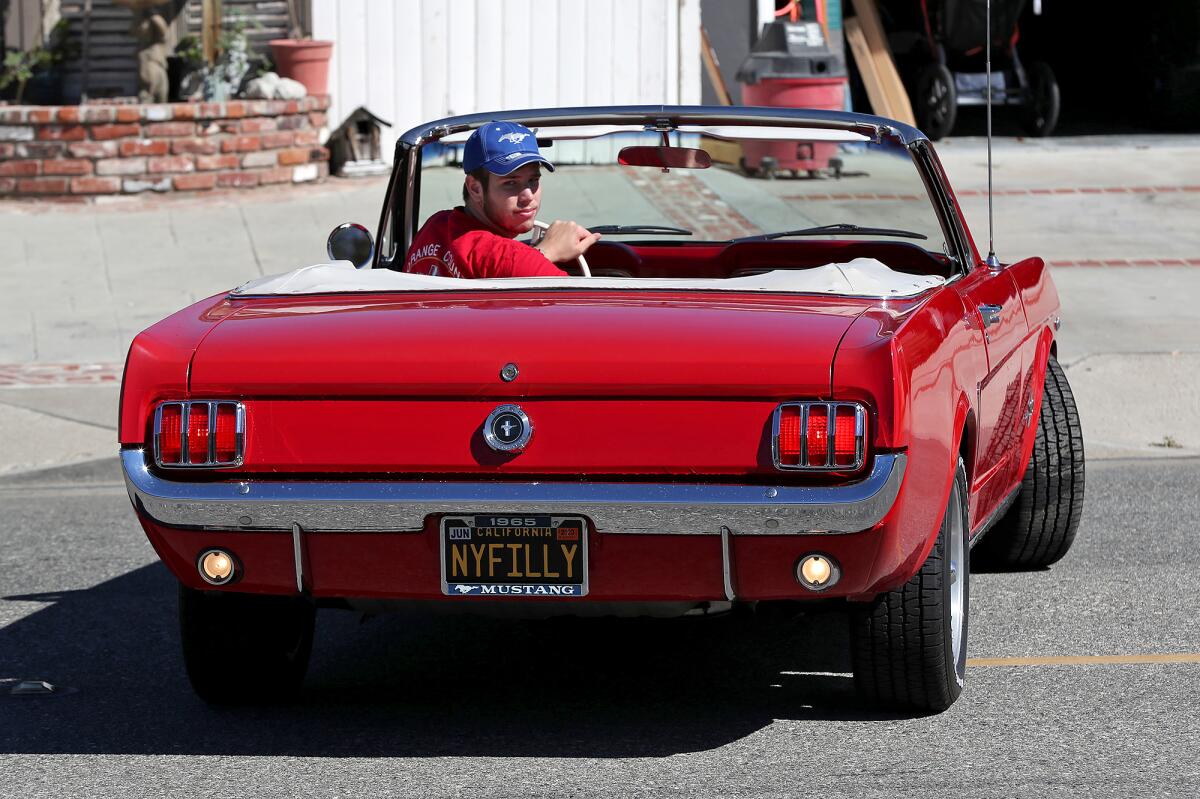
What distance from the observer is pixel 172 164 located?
1535 cm

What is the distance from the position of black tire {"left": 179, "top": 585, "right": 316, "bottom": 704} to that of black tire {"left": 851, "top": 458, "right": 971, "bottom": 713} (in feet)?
4.34

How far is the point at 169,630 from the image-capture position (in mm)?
5957

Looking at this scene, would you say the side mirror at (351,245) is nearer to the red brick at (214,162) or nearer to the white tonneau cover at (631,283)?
the white tonneau cover at (631,283)

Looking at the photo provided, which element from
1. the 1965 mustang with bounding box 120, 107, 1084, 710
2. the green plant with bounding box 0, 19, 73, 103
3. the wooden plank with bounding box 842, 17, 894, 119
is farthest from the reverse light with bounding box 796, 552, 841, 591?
the wooden plank with bounding box 842, 17, 894, 119

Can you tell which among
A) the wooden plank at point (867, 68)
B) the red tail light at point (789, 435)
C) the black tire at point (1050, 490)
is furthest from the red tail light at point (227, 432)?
the wooden plank at point (867, 68)

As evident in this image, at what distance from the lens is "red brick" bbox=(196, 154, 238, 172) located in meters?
15.4

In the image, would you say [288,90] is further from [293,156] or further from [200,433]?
[200,433]

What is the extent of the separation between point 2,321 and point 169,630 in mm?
6106

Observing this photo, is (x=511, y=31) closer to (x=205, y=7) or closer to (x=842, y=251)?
(x=205, y=7)

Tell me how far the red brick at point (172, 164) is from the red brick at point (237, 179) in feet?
0.76

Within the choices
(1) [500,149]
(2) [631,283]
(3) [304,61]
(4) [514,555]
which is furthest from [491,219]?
(3) [304,61]

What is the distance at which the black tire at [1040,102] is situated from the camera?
60.7ft

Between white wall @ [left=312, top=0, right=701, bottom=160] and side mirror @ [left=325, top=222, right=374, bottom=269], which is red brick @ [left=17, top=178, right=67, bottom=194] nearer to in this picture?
white wall @ [left=312, top=0, right=701, bottom=160]

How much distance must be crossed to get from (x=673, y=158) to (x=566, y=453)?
75.5 inches
